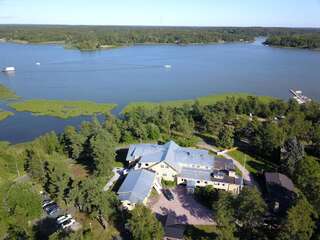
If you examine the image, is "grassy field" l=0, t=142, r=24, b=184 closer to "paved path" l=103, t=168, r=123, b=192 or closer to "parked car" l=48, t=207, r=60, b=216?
"parked car" l=48, t=207, r=60, b=216

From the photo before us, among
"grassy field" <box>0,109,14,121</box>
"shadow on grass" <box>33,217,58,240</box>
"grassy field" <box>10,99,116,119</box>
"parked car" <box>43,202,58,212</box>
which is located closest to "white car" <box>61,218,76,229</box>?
"shadow on grass" <box>33,217,58,240</box>

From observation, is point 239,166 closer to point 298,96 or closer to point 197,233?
point 197,233

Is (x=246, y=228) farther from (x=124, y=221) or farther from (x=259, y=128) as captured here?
(x=259, y=128)

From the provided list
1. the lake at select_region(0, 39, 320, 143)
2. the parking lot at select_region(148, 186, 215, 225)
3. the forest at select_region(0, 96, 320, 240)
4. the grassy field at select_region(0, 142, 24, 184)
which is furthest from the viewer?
the lake at select_region(0, 39, 320, 143)

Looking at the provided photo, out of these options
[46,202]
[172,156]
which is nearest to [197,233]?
[172,156]

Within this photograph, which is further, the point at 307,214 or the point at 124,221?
Result: the point at 124,221

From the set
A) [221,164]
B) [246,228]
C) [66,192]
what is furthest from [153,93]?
[246,228]

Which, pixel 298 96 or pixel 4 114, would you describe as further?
pixel 298 96
